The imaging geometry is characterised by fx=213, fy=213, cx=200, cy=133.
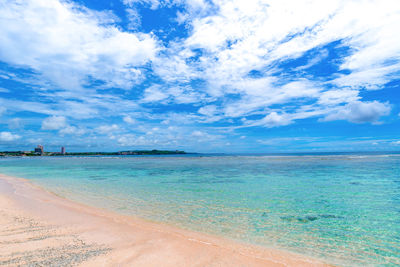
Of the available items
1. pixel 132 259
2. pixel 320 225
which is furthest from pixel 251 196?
pixel 132 259

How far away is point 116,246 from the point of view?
6371 millimetres

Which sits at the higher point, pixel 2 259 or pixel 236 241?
pixel 2 259

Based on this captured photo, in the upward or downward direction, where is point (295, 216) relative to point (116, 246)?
downward

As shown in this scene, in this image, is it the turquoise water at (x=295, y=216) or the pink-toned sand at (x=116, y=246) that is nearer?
the pink-toned sand at (x=116, y=246)

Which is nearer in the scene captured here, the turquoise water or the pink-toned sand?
the pink-toned sand

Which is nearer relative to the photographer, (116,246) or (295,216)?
(116,246)

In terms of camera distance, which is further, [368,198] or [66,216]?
[368,198]

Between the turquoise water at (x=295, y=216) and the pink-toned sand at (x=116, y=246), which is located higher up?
the pink-toned sand at (x=116, y=246)

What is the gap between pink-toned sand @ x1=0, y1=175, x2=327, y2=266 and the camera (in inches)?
215

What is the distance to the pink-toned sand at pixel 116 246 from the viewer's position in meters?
5.46

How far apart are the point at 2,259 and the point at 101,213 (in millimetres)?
5291

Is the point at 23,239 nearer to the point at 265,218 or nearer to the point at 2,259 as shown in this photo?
the point at 2,259

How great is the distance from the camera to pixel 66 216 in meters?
9.66

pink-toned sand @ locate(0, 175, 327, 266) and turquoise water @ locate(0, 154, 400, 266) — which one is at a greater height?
pink-toned sand @ locate(0, 175, 327, 266)
